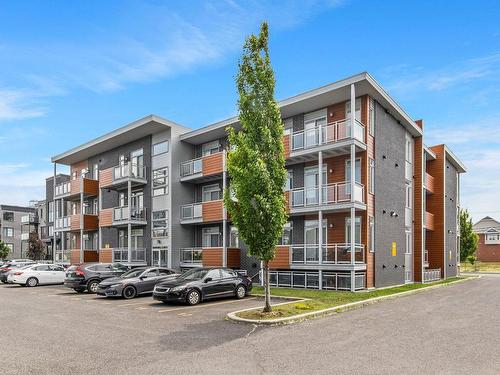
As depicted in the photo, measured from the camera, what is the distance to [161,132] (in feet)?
102

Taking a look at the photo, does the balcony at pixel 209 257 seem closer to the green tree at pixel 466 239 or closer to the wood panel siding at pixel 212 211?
the wood panel siding at pixel 212 211

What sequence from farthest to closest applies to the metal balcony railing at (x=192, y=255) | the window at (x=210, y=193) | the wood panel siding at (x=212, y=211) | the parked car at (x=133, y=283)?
the window at (x=210, y=193) → the metal balcony railing at (x=192, y=255) → the wood panel siding at (x=212, y=211) → the parked car at (x=133, y=283)

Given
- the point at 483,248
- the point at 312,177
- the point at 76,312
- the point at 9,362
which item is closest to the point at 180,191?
the point at 312,177

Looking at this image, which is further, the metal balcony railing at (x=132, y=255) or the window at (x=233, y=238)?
the metal balcony railing at (x=132, y=255)

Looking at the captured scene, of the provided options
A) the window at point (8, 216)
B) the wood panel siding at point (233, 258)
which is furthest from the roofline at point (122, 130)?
the window at point (8, 216)

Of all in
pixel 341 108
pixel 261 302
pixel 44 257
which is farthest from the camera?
pixel 44 257

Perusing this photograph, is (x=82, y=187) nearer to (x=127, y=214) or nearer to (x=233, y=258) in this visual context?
(x=127, y=214)

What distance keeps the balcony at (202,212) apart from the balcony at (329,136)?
6.22m

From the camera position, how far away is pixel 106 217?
108 ft

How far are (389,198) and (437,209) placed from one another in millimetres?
9496

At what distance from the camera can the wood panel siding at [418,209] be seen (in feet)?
92.3

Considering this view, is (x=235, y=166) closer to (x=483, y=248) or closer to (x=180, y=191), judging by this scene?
(x=180, y=191)

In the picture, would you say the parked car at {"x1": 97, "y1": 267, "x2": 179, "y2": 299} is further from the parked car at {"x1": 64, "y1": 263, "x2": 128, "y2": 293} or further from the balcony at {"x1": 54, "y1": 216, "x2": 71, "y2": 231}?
the balcony at {"x1": 54, "y1": 216, "x2": 71, "y2": 231}

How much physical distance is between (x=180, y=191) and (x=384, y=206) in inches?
531
